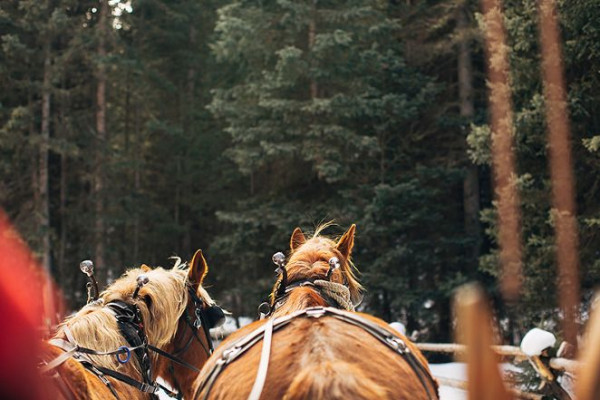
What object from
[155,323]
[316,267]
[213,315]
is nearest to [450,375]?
[213,315]

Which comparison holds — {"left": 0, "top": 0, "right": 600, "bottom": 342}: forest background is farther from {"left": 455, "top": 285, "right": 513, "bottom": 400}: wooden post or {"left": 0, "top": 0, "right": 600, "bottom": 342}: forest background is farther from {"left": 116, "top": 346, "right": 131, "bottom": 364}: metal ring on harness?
{"left": 455, "top": 285, "right": 513, "bottom": 400}: wooden post

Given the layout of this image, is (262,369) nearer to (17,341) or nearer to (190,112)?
(17,341)

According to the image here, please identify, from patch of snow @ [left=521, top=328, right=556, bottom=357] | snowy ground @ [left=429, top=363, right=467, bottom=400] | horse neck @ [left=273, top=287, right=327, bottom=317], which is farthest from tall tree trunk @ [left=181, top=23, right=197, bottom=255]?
horse neck @ [left=273, top=287, right=327, bottom=317]

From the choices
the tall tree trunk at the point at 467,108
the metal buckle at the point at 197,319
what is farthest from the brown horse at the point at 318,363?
the tall tree trunk at the point at 467,108


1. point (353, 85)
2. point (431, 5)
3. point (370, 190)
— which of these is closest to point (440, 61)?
point (431, 5)

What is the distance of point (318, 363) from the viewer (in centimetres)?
255

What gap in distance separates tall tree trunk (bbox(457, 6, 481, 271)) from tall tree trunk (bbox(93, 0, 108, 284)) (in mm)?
10660

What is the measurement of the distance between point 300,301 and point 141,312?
6.12 ft

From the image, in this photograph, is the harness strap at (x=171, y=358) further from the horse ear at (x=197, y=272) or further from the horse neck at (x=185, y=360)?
the horse ear at (x=197, y=272)

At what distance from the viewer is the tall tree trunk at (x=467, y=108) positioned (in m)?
20.6

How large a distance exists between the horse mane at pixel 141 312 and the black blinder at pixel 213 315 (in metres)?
0.08

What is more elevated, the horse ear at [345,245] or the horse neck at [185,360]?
the horse ear at [345,245]

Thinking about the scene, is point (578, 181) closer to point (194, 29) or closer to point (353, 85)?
point (353, 85)

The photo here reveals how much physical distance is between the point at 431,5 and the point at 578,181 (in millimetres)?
10505
